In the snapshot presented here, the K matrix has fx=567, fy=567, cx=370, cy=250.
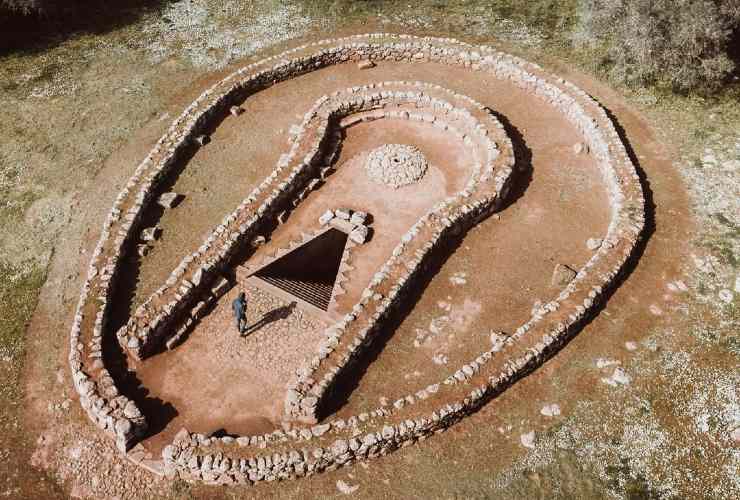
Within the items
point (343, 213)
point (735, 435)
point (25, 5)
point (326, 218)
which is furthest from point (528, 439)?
point (25, 5)

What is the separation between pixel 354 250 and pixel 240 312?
5.14 metres

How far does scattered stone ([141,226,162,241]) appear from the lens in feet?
70.6

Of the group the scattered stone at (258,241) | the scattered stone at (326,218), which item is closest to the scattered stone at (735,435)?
the scattered stone at (326,218)

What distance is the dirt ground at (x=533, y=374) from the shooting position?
15562 mm

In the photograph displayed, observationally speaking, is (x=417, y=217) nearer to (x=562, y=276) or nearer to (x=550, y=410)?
(x=562, y=276)

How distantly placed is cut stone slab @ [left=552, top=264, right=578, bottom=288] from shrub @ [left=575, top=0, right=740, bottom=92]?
13.0 metres

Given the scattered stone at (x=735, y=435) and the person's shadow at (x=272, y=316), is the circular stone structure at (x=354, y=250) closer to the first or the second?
the person's shadow at (x=272, y=316)

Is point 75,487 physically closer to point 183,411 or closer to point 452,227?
point 183,411

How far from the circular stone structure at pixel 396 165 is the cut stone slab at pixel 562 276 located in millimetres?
7127

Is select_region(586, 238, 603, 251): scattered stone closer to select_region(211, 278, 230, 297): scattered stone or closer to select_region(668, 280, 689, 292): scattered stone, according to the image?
select_region(668, 280, 689, 292): scattered stone

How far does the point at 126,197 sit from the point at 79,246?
2628mm

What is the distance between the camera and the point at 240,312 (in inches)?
725

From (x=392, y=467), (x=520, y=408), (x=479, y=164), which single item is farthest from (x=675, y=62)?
(x=392, y=467)

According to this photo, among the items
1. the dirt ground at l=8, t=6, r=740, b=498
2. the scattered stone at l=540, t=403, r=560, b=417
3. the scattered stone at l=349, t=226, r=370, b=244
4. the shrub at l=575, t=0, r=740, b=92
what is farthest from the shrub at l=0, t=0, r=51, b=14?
the scattered stone at l=540, t=403, r=560, b=417
